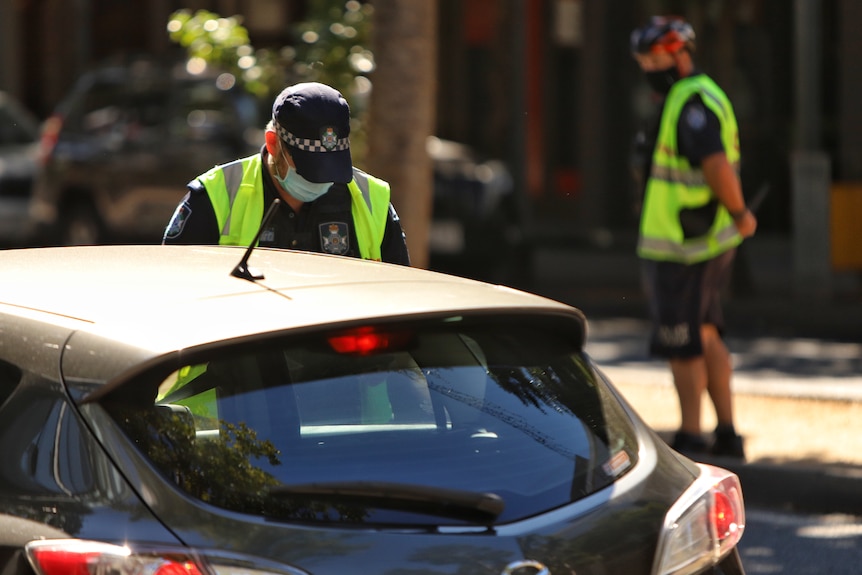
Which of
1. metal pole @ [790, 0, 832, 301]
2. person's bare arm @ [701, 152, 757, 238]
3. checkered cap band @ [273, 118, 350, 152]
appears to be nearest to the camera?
checkered cap band @ [273, 118, 350, 152]

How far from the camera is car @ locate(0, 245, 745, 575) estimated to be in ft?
8.80

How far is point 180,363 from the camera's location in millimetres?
2752

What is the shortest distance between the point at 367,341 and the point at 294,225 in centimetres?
165

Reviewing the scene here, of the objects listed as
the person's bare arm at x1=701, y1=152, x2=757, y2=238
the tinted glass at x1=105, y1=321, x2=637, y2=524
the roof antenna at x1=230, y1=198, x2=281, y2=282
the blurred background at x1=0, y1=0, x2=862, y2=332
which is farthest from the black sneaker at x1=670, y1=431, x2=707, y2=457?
the roof antenna at x1=230, y1=198, x2=281, y2=282

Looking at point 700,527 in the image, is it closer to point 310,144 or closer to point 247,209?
point 310,144

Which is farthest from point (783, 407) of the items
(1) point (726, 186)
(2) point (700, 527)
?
(2) point (700, 527)

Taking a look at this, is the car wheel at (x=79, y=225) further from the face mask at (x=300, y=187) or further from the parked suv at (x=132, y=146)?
the face mask at (x=300, y=187)

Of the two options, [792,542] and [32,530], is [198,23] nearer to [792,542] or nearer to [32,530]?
[792,542]

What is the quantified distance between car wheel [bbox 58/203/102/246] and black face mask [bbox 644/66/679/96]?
32.9 ft

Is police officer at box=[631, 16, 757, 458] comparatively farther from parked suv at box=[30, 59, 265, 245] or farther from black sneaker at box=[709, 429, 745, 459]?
parked suv at box=[30, 59, 265, 245]

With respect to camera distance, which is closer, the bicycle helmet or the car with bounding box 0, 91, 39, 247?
the bicycle helmet

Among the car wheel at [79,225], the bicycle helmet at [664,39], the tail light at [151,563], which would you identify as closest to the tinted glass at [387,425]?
the tail light at [151,563]

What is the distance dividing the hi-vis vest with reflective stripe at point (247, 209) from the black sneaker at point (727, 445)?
3.19 metres

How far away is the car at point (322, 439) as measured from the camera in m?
2.68
